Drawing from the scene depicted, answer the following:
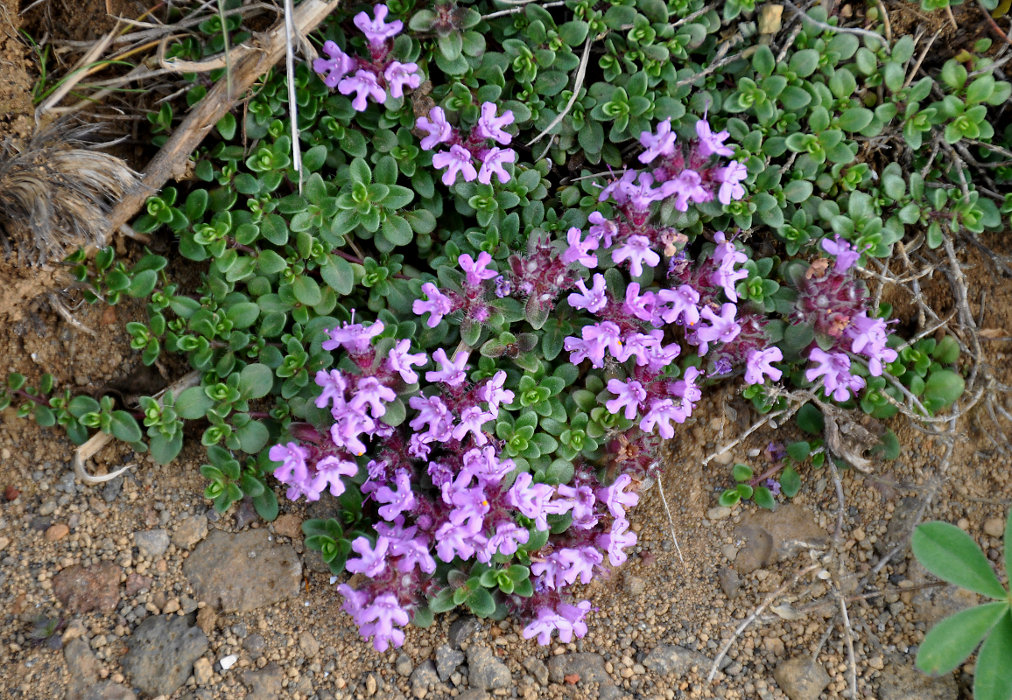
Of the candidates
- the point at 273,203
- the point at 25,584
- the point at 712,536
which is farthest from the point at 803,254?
the point at 25,584

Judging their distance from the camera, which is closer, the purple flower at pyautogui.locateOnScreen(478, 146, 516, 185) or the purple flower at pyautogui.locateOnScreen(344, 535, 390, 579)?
the purple flower at pyautogui.locateOnScreen(344, 535, 390, 579)

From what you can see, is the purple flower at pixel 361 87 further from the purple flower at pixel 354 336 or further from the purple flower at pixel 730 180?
the purple flower at pixel 730 180

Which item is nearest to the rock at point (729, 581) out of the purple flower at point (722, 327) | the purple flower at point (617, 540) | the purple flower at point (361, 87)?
the purple flower at point (617, 540)

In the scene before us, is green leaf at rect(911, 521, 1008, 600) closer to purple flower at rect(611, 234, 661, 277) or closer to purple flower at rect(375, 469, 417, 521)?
purple flower at rect(611, 234, 661, 277)

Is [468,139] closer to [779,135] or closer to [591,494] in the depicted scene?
[779,135]

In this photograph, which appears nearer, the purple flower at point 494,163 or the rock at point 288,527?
the purple flower at point 494,163

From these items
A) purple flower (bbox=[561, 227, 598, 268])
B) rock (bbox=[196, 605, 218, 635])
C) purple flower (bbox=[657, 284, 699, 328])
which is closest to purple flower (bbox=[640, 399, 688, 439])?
purple flower (bbox=[657, 284, 699, 328])
